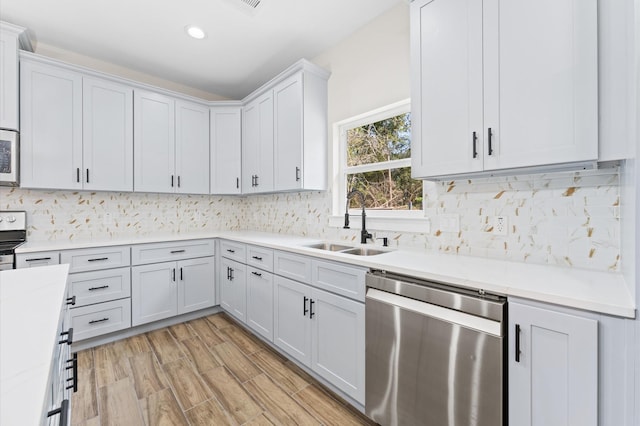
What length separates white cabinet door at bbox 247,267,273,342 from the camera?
246 cm

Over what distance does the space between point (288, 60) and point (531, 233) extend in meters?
2.72

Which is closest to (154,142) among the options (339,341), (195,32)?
(195,32)

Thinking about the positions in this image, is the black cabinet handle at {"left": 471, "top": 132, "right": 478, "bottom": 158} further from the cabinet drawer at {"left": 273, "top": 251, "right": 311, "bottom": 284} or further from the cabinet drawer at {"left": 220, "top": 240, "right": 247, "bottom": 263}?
the cabinet drawer at {"left": 220, "top": 240, "right": 247, "bottom": 263}

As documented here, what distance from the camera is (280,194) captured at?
3.49 metres

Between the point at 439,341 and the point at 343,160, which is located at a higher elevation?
the point at 343,160

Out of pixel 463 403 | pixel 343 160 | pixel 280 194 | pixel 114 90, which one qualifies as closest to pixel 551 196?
pixel 463 403

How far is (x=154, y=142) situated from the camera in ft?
10.3

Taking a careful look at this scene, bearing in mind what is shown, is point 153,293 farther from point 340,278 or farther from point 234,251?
point 340,278

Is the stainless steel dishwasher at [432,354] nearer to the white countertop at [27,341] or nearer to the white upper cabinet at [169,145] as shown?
the white countertop at [27,341]

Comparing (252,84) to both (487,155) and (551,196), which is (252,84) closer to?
(487,155)

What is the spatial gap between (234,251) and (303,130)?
1.41m

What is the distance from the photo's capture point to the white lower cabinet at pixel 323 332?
172 cm

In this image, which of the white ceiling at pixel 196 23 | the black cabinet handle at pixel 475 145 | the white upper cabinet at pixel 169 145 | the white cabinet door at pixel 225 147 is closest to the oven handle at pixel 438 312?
the black cabinet handle at pixel 475 145

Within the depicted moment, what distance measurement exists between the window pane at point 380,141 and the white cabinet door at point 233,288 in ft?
5.06
